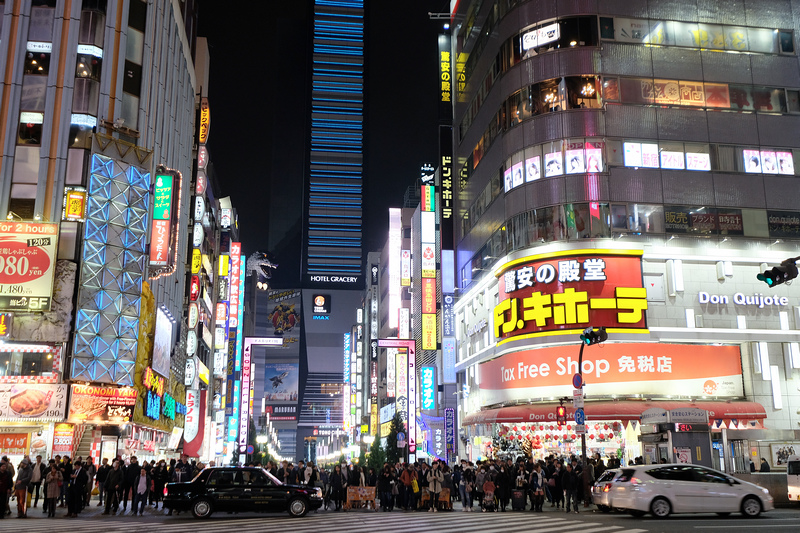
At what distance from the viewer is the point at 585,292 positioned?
35.2 m

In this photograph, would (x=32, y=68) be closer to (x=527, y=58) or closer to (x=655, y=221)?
(x=527, y=58)

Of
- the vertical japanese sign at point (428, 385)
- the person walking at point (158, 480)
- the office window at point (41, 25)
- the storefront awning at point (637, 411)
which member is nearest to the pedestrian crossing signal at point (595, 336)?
the storefront awning at point (637, 411)

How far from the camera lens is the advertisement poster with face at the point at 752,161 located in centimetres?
3794

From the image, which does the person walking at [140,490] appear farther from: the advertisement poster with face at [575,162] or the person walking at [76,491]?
the advertisement poster with face at [575,162]

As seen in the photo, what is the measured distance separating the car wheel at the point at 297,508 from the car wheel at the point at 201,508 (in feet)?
7.99

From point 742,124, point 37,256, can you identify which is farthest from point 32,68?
point 742,124

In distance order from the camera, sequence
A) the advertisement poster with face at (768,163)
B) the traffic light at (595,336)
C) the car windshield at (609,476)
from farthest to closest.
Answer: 1. the advertisement poster with face at (768,163)
2. the traffic light at (595,336)
3. the car windshield at (609,476)

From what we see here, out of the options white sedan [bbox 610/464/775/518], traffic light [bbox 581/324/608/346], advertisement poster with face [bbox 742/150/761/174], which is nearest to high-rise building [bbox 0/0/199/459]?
traffic light [bbox 581/324/608/346]

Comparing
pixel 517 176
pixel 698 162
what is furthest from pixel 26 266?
pixel 698 162

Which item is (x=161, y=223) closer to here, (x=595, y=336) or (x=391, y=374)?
(x=595, y=336)

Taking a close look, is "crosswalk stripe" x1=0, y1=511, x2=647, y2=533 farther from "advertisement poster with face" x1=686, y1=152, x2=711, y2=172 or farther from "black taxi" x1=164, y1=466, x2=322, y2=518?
"advertisement poster with face" x1=686, y1=152, x2=711, y2=172

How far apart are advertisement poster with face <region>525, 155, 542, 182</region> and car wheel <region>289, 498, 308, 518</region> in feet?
71.8

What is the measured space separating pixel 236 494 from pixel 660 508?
12.2 metres

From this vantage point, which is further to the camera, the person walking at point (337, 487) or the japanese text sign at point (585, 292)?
the japanese text sign at point (585, 292)
